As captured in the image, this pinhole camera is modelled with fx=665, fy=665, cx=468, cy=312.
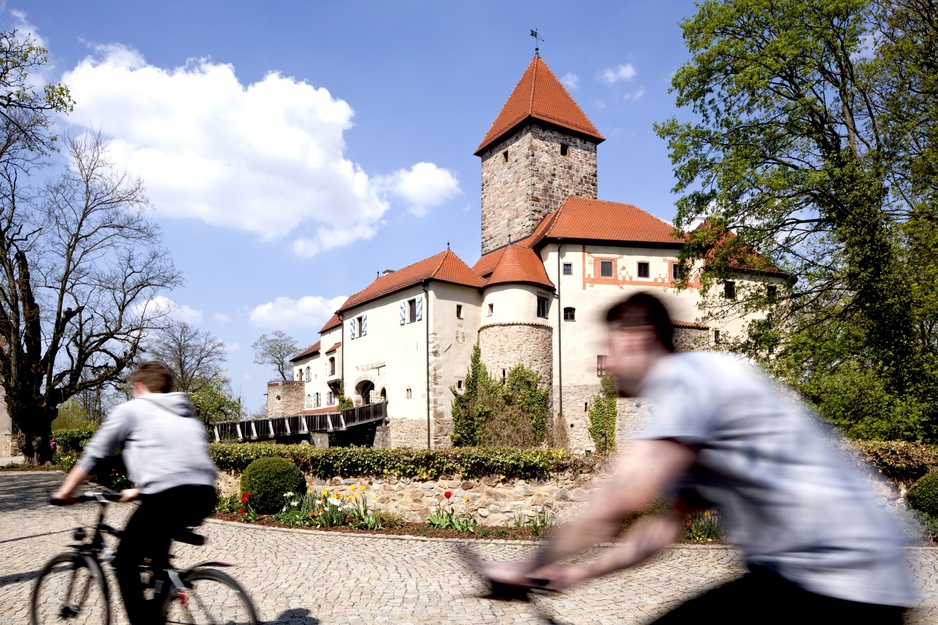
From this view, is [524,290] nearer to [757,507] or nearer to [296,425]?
[296,425]

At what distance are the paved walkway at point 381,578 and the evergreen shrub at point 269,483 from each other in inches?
25.3

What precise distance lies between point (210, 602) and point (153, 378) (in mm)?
1407

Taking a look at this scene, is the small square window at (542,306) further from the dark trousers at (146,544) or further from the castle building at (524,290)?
the dark trousers at (146,544)

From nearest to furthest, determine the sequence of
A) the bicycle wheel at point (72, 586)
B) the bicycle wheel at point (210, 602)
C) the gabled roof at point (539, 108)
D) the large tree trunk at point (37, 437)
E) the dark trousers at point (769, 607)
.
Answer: the dark trousers at point (769, 607)
the bicycle wheel at point (210, 602)
the bicycle wheel at point (72, 586)
the large tree trunk at point (37, 437)
the gabled roof at point (539, 108)

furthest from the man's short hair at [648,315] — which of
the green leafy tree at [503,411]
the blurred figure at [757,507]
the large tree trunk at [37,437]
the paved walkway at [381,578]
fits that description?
the large tree trunk at [37,437]

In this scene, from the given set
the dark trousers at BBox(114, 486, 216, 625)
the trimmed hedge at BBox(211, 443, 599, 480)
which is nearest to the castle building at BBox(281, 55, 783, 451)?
the trimmed hedge at BBox(211, 443, 599, 480)

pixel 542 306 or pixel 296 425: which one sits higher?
pixel 542 306

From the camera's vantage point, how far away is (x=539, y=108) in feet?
128

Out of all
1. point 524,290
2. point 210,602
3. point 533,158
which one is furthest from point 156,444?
point 533,158

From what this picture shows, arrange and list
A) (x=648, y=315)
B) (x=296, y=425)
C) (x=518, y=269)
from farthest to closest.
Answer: (x=518, y=269) < (x=296, y=425) < (x=648, y=315)

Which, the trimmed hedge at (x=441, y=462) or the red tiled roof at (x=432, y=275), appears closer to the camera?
the trimmed hedge at (x=441, y=462)

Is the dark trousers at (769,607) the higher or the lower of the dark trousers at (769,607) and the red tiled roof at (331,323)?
the lower

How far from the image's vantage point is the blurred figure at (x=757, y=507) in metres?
1.75

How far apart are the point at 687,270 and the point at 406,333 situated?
62.2 ft
